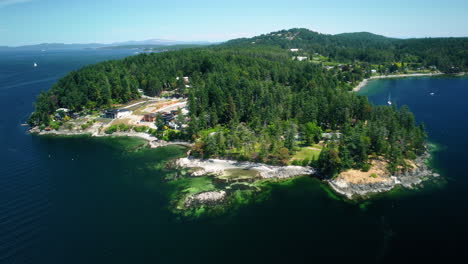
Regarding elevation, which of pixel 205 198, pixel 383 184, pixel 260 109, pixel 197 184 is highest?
pixel 260 109

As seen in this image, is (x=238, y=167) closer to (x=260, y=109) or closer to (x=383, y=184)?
(x=260, y=109)

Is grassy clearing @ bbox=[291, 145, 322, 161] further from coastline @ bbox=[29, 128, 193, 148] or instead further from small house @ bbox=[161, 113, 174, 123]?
small house @ bbox=[161, 113, 174, 123]

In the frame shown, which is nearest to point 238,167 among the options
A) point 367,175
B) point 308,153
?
point 308,153

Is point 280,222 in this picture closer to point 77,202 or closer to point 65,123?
point 77,202

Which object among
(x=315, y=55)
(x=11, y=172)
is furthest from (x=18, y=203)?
(x=315, y=55)

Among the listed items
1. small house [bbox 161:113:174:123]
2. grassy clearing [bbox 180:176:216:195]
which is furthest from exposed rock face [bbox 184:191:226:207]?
small house [bbox 161:113:174:123]

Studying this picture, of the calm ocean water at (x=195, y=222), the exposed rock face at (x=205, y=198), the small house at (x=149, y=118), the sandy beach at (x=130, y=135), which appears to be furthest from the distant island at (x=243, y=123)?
the calm ocean water at (x=195, y=222)
